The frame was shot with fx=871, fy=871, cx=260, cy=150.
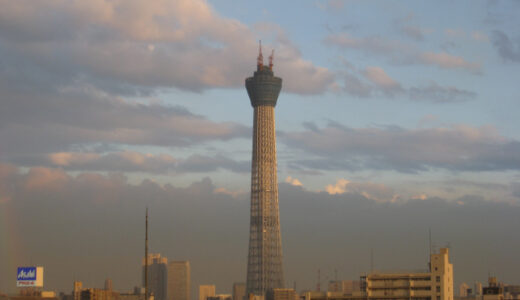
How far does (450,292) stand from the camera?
649 feet

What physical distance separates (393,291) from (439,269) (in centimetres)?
1201

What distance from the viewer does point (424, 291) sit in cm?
19625

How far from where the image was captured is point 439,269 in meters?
195

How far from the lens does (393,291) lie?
199250 millimetres

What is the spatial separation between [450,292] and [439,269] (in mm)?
7181

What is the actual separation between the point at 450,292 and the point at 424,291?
6439 mm

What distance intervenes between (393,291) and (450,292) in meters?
12.8

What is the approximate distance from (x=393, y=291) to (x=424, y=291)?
283 inches
